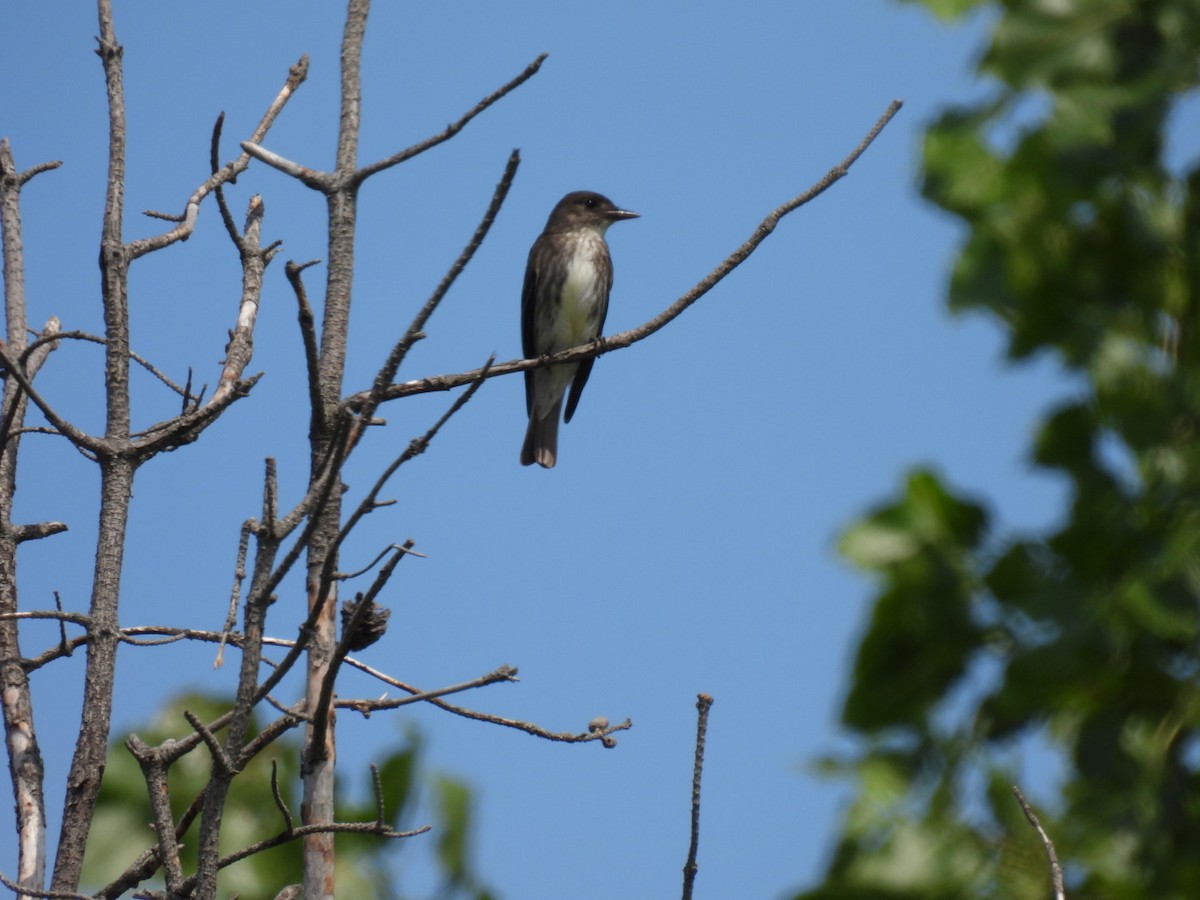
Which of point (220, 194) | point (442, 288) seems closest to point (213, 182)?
point (220, 194)

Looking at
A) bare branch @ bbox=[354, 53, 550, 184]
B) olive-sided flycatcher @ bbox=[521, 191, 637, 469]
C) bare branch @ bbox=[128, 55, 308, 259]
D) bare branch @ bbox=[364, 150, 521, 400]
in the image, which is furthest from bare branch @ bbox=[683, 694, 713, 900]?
olive-sided flycatcher @ bbox=[521, 191, 637, 469]

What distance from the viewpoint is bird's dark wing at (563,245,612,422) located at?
1157cm

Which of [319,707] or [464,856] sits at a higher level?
[319,707]

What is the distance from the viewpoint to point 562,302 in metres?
11.5

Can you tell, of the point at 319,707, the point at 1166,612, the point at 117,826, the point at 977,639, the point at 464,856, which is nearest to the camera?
the point at 1166,612

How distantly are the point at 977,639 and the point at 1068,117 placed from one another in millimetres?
389

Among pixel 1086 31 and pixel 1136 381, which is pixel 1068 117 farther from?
pixel 1136 381

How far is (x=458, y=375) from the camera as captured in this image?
15.1 feet

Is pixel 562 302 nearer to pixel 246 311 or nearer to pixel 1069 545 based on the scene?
pixel 246 311

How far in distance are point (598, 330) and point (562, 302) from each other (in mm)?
417

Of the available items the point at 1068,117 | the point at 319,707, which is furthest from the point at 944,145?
the point at 319,707

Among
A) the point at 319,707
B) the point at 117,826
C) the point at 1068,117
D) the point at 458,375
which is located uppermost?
the point at 458,375

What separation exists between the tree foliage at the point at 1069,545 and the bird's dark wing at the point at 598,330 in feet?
34.2

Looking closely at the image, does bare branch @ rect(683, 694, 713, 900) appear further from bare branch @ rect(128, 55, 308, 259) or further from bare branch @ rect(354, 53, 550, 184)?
bare branch @ rect(128, 55, 308, 259)
